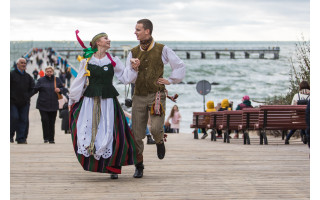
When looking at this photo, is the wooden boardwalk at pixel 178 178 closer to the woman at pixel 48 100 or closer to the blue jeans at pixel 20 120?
the blue jeans at pixel 20 120

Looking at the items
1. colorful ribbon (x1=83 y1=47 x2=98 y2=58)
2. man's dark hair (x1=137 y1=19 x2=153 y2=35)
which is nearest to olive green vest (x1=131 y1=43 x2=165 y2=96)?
man's dark hair (x1=137 y1=19 x2=153 y2=35)

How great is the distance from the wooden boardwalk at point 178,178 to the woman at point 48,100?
3443 millimetres

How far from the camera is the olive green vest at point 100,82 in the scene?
325 inches

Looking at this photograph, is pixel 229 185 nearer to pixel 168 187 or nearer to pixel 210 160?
pixel 168 187

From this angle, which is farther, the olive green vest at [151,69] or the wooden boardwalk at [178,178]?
the olive green vest at [151,69]

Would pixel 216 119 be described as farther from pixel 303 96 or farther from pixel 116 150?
pixel 116 150

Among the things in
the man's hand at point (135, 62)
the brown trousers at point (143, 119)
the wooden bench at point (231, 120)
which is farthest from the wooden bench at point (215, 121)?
the man's hand at point (135, 62)

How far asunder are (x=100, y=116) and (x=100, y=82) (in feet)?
1.23

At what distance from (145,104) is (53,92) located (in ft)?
24.9

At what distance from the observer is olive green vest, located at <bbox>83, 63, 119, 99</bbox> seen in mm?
8250

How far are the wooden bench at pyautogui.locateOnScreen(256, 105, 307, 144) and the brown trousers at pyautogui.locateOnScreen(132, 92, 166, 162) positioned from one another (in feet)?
23.4

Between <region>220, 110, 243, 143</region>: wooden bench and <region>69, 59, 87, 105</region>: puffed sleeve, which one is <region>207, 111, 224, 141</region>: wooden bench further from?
<region>69, 59, 87, 105</region>: puffed sleeve

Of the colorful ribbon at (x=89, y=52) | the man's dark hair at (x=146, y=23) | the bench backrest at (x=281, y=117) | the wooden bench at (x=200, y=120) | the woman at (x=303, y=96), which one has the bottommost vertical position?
the wooden bench at (x=200, y=120)
